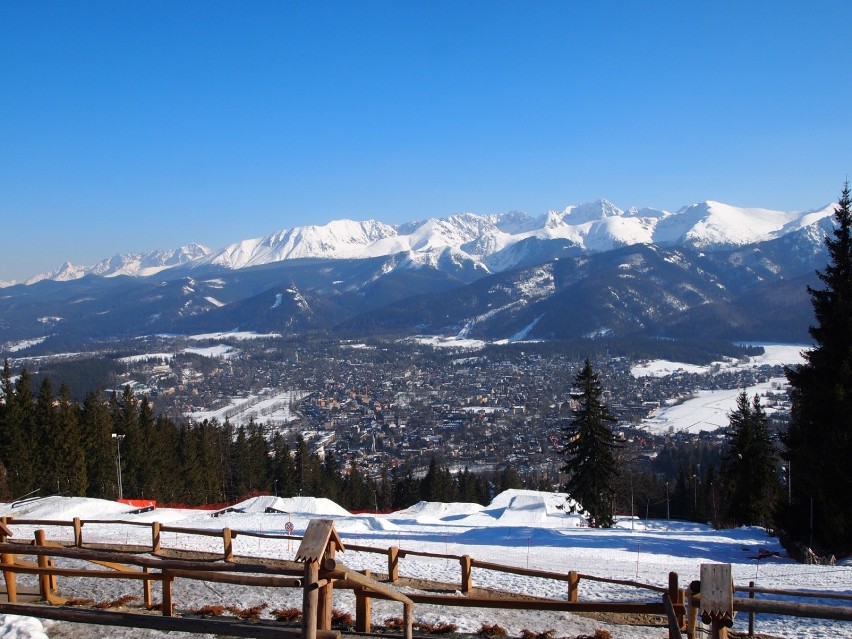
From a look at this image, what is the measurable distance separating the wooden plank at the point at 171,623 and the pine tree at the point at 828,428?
19878mm

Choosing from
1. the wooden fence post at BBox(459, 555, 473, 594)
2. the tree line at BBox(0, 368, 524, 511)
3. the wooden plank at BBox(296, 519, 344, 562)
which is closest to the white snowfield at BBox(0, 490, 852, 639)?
the wooden fence post at BBox(459, 555, 473, 594)

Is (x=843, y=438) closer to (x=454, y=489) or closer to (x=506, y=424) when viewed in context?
(x=454, y=489)

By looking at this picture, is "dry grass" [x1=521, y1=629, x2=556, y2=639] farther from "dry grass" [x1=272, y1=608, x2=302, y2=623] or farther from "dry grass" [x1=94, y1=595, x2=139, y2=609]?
"dry grass" [x1=94, y1=595, x2=139, y2=609]

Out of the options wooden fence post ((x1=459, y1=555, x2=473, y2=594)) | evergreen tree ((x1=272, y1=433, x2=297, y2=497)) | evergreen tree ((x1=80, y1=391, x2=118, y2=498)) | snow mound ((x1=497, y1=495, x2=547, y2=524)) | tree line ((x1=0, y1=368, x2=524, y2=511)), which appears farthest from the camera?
evergreen tree ((x1=272, y1=433, x2=297, y2=497))

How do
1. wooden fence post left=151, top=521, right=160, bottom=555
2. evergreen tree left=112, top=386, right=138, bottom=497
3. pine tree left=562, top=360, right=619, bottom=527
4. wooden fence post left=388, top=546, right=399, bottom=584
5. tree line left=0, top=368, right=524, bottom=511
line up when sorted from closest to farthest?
wooden fence post left=388, top=546, right=399, bottom=584, wooden fence post left=151, top=521, right=160, bottom=555, pine tree left=562, top=360, right=619, bottom=527, tree line left=0, top=368, right=524, bottom=511, evergreen tree left=112, top=386, right=138, bottom=497

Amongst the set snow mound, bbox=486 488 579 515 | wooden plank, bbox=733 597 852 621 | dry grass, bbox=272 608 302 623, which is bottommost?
snow mound, bbox=486 488 579 515

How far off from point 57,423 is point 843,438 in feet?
143

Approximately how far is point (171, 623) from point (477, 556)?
633 inches

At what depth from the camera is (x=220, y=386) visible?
18150cm

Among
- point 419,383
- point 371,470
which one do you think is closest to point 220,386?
point 419,383

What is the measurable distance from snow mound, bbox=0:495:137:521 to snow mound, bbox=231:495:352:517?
219 inches

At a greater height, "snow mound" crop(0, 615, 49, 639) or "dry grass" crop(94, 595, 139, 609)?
"snow mound" crop(0, 615, 49, 639)

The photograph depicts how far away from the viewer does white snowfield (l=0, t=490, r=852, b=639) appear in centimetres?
1152

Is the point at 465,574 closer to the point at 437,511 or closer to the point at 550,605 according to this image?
the point at 550,605
